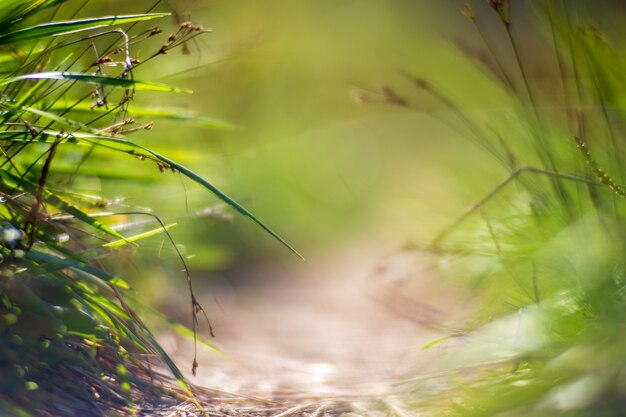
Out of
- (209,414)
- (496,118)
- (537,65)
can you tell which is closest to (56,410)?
(209,414)

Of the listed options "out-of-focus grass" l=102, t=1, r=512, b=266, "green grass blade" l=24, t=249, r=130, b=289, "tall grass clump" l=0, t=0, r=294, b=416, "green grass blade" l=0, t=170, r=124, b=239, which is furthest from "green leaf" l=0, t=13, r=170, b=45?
"out-of-focus grass" l=102, t=1, r=512, b=266

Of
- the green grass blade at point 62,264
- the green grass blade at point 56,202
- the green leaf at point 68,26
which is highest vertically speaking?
the green leaf at point 68,26

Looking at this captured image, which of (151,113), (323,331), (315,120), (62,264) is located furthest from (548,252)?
(315,120)

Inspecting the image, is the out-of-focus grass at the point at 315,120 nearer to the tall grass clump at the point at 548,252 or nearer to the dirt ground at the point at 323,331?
the dirt ground at the point at 323,331

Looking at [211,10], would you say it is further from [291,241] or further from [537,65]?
[291,241]

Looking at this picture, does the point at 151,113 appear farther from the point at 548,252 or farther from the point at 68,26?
the point at 548,252

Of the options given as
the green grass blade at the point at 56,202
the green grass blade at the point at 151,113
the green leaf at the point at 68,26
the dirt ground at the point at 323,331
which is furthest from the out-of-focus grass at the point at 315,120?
the green leaf at the point at 68,26
